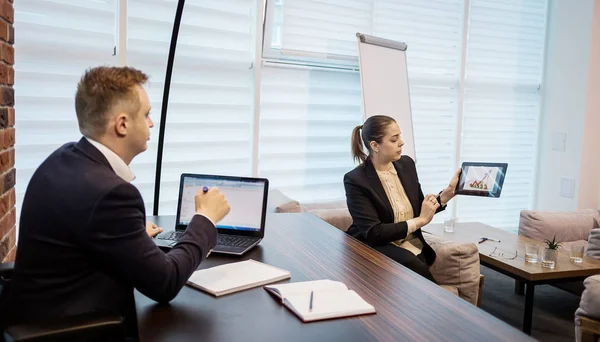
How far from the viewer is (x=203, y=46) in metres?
3.65

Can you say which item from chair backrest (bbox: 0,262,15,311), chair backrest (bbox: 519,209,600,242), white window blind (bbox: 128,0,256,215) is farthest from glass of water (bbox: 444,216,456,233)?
chair backrest (bbox: 0,262,15,311)

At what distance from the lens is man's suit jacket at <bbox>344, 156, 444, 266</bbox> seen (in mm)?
2602

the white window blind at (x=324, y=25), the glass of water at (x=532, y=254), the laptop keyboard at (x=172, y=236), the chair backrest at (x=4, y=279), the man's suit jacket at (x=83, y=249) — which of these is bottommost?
the glass of water at (x=532, y=254)

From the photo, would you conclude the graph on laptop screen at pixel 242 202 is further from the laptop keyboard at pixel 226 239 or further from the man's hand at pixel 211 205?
the man's hand at pixel 211 205

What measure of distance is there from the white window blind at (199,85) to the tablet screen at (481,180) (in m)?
1.71

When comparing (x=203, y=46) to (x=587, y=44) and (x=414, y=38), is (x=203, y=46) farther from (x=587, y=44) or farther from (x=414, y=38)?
(x=587, y=44)

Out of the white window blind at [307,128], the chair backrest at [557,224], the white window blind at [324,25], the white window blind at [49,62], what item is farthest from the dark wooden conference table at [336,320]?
the white window blind at [324,25]

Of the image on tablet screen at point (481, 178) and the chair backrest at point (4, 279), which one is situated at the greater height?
the image on tablet screen at point (481, 178)

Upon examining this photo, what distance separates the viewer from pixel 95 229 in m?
1.19

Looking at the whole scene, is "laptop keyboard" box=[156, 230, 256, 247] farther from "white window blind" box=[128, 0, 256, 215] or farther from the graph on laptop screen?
"white window blind" box=[128, 0, 256, 215]

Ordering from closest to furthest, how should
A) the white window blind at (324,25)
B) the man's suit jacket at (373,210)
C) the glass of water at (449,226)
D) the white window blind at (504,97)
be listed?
1. the man's suit jacket at (373,210)
2. the glass of water at (449,226)
3. the white window blind at (324,25)
4. the white window blind at (504,97)

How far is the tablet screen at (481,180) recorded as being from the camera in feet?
9.02

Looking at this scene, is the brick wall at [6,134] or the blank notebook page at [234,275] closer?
the blank notebook page at [234,275]

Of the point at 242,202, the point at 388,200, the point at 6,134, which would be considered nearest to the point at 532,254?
the point at 388,200
